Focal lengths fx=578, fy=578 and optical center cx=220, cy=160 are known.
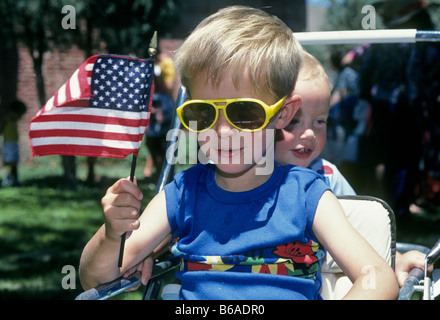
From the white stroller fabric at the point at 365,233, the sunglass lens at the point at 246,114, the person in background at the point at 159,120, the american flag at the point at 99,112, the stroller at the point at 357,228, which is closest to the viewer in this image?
the sunglass lens at the point at 246,114

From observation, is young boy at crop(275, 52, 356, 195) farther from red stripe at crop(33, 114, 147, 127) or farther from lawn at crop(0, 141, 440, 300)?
lawn at crop(0, 141, 440, 300)

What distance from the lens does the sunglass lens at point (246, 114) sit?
63.9 inches

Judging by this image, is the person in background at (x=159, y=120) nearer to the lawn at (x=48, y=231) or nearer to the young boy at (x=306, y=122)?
the lawn at (x=48, y=231)

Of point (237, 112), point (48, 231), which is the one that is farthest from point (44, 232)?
point (237, 112)

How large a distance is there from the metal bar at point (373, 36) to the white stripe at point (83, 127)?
89cm

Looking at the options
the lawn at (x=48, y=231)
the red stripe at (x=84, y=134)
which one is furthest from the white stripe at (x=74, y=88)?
the lawn at (x=48, y=231)

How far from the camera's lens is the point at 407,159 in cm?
515

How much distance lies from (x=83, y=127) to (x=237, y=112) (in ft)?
1.71

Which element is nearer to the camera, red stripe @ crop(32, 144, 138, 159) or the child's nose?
the child's nose

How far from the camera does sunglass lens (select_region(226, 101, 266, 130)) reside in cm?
162

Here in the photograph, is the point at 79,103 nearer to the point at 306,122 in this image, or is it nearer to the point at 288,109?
the point at 288,109

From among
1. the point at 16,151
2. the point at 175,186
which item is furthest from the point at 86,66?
the point at 16,151

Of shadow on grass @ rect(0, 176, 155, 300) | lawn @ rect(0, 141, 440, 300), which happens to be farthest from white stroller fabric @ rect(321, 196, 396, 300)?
lawn @ rect(0, 141, 440, 300)

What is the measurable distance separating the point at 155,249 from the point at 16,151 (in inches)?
288
